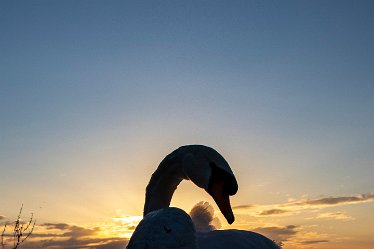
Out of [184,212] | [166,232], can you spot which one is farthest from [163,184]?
[166,232]

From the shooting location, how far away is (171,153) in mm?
9008

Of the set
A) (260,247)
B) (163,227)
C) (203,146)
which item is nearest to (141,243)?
(163,227)

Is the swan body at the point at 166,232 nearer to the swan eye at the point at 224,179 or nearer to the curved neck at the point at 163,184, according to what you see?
the swan eye at the point at 224,179

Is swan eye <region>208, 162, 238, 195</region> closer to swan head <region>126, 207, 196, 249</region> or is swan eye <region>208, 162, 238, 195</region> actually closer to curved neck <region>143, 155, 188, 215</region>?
curved neck <region>143, 155, 188, 215</region>

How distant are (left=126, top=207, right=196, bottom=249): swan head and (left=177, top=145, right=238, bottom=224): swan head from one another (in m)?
2.74

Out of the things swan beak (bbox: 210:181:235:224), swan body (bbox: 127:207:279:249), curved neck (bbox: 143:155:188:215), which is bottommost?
A: swan body (bbox: 127:207:279:249)

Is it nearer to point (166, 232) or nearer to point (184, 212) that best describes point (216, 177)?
point (184, 212)

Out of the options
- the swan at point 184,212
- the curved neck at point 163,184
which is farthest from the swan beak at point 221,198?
the curved neck at point 163,184

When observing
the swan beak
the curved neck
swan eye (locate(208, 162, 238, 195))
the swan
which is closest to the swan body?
the swan

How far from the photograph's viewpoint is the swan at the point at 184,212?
4.32 metres

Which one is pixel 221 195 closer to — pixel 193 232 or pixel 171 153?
pixel 171 153

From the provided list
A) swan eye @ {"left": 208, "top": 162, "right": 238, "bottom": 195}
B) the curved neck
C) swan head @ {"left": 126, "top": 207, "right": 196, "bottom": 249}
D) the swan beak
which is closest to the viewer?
swan head @ {"left": 126, "top": 207, "right": 196, "bottom": 249}

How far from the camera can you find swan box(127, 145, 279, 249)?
14.2ft

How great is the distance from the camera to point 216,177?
24.2 ft
